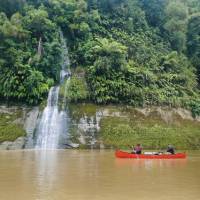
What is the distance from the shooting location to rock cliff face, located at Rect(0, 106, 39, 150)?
32.8 metres

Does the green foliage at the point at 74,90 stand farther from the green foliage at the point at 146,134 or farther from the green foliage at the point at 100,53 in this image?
the green foliage at the point at 146,134

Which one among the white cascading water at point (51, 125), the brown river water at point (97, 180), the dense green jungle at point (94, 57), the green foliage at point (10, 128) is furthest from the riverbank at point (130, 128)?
the brown river water at point (97, 180)

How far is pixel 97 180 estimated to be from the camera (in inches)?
644

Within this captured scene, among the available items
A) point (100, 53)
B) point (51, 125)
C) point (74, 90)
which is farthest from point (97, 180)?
point (100, 53)

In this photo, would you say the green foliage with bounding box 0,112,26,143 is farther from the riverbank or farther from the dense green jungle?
the riverbank

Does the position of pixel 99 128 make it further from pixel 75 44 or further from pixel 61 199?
pixel 61 199

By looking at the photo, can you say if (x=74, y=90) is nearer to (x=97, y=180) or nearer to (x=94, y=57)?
(x=94, y=57)

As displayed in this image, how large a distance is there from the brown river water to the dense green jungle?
1314 cm

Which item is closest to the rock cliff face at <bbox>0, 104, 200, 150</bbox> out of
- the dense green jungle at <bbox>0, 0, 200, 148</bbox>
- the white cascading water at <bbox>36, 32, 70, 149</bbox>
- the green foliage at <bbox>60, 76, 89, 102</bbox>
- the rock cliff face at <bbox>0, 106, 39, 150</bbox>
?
the rock cliff face at <bbox>0, 106, 39, 150</bbox>

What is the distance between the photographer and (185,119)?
3734 cm

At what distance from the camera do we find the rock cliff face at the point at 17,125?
3284 cm

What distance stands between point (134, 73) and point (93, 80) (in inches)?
158

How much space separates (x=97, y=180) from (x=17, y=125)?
18.7 m

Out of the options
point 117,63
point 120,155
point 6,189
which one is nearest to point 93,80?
point 117,63
